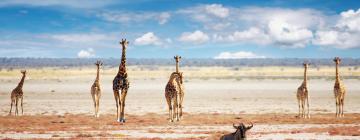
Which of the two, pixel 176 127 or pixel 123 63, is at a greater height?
pixel 123 63

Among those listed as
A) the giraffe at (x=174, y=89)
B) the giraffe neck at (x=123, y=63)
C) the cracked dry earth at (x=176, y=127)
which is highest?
the giraffe neck at (x=123, y=63)

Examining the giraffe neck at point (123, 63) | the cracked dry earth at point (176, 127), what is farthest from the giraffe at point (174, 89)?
the giraffe neck at point (123, 63)

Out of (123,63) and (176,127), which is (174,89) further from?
(123,63)

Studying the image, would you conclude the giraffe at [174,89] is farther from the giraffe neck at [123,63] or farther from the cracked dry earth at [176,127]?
the giraffe neck at [123,63]

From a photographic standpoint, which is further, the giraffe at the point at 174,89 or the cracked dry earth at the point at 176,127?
the giraffe at the point at 174,89

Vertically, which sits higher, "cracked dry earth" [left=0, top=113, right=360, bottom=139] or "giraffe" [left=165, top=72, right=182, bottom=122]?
"giraffe" [left=165, top=72, right=182, bottom=122]

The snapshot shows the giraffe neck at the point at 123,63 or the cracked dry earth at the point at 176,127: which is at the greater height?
the giraffe neck at the point at 123,63

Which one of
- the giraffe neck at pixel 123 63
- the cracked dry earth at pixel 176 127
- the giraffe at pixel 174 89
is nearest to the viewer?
the cracked dry earth at pixel 176 127

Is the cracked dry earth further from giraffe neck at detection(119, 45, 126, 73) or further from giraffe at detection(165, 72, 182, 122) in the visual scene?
giraffe neck at detection(119, 45, 126, 73)

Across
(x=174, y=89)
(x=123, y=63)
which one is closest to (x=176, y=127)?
(x=174, y=89)

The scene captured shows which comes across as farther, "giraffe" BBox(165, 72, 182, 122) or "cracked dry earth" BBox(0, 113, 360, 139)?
"giraffe" BBox(165, 72, 182, 122)

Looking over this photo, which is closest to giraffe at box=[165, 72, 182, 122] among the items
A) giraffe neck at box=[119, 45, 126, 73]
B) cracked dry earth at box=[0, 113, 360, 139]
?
cracked dry earth at box=[0, 113, 360, 139]

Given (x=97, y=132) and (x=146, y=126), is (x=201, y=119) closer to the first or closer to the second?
(x=146, y=126)

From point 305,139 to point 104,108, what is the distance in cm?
1936
